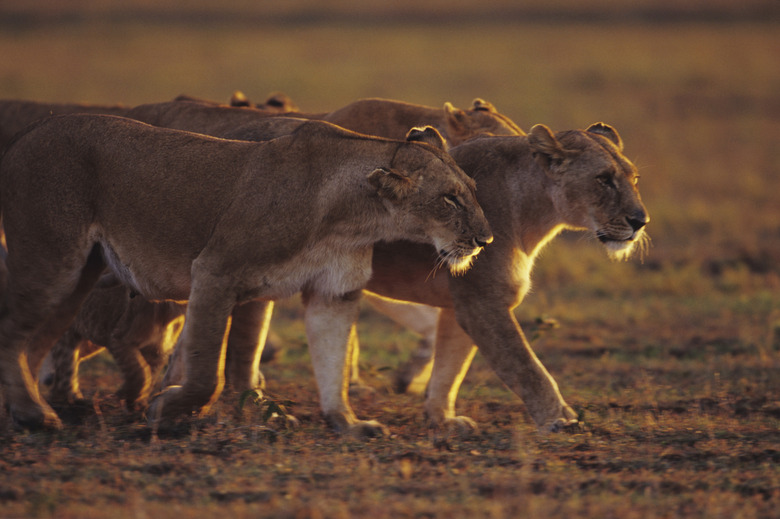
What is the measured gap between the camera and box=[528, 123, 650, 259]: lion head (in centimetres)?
577

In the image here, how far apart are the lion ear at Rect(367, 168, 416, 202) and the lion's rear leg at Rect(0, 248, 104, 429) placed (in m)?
1.53

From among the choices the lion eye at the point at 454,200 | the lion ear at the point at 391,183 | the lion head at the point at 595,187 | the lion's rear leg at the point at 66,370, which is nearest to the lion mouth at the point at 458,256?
the lion eye at the point at 454,200

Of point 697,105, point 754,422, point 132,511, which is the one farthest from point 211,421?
point 697,105

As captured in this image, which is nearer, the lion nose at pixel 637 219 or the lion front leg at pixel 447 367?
the lion nose at pixel 637 219

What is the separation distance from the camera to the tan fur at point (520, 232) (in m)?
5.73

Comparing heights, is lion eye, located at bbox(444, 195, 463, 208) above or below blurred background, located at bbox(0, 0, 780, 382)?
below

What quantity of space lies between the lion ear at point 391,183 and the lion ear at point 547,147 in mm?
795

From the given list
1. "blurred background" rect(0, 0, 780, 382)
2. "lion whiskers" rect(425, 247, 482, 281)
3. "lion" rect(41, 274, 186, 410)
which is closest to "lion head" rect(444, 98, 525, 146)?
"lion whiskers" rect(425, 247, 482, 281)

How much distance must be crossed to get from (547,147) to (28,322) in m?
2.78

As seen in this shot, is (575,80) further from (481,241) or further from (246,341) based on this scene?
(481,241)

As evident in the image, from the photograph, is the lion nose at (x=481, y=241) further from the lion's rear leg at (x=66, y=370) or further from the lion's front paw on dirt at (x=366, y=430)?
the lion's rear leg at (x=66, y=370)

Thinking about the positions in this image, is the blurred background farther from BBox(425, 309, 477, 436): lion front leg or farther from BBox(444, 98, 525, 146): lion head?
BBox(425, 309, 477, 436): lion front leg

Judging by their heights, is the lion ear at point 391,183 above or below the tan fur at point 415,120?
below

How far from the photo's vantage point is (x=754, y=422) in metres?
6.20
